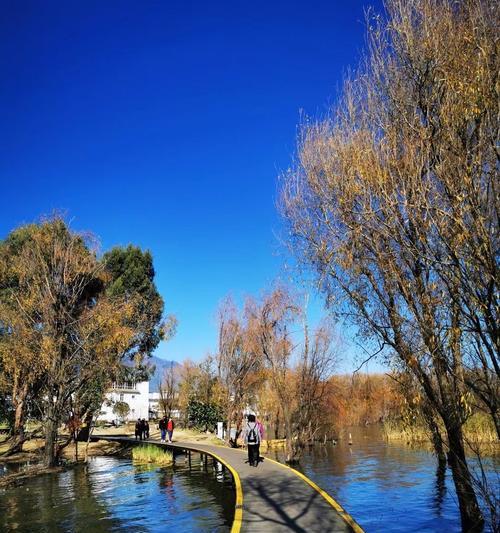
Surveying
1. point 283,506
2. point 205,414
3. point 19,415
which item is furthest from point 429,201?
point 205,414

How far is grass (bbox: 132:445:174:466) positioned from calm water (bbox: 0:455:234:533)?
111 inches

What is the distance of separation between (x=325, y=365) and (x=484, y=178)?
21.8 metres

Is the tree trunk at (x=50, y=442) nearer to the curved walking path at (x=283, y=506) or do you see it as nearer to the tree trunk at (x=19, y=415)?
the tree trunk at (x=19, y=415)

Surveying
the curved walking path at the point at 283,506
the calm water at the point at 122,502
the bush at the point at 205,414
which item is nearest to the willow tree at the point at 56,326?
the calm water at the point at 122,502

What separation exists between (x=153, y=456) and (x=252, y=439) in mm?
10861

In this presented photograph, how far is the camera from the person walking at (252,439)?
47.5ft

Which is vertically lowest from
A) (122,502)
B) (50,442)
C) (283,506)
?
(122,502)

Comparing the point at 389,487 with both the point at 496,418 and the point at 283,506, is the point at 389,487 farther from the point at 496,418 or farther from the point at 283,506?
the point at 496,418

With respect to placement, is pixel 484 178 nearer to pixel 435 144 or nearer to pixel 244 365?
pixel 435 144

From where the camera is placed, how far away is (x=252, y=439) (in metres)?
14.9

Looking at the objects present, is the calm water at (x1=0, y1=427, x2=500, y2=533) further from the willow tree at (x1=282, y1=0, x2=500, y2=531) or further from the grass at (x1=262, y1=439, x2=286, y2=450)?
the grass at (x1=262, y1=439, x2=286, y2=450)

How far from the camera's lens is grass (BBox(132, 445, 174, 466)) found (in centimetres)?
2372

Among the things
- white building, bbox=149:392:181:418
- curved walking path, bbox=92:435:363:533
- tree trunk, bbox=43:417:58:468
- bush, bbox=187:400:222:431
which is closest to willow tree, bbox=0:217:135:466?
tree trunk, bbox=43:417:58:468

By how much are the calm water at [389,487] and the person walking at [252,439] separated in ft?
8.19
